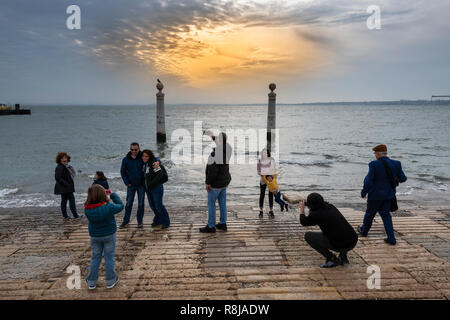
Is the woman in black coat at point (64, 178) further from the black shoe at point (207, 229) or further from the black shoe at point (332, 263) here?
the black shoe at point (332, 263)

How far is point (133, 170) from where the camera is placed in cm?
604

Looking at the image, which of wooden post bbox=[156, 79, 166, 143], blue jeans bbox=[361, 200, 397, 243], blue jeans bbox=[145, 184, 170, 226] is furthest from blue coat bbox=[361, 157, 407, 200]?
wooden post bbox=[156, 79, 166, 143]

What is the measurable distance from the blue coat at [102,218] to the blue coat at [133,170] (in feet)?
7.63

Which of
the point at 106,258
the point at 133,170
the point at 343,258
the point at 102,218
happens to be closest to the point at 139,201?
the point at 133,170

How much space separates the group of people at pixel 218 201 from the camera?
3740mm

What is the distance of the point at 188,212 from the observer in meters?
7.32

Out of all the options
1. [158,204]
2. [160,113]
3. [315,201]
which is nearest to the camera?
[315,201]

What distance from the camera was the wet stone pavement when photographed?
12.1ft

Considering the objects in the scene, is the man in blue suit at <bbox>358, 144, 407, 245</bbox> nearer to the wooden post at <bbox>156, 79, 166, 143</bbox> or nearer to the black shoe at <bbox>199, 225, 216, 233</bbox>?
the black shoe at <bbox>199, 225, 216, 233</bbox>

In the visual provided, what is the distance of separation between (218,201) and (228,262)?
1504mm

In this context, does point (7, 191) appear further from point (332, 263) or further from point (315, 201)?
point (332, 263)
